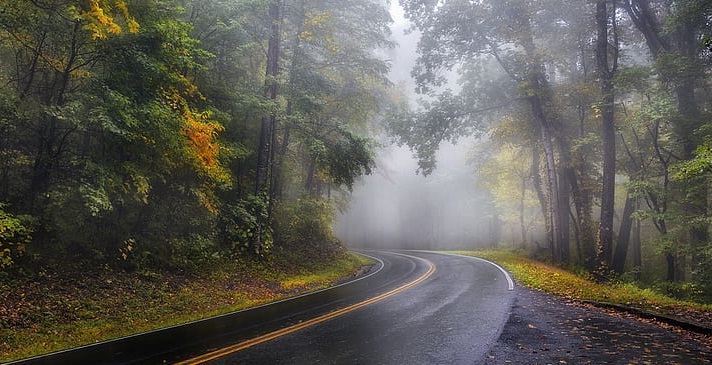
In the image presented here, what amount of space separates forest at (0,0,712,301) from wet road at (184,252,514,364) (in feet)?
19.7

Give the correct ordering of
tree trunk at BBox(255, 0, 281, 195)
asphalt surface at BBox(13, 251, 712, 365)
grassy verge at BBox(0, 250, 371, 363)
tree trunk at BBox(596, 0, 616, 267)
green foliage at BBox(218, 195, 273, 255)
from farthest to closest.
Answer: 1. tree trunk at BBox(255, 0, 281, 195)
2. tree trunk at BBox(596, 0, 616, 267)
3. green foliage at BBox(218, 195, 273, 255)
4. grassy verge at BBox(0, 250, 371, 363)
5. asphalt surface at BBox(13, 251, 712, 365)

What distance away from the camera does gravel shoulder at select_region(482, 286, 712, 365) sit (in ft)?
21.1

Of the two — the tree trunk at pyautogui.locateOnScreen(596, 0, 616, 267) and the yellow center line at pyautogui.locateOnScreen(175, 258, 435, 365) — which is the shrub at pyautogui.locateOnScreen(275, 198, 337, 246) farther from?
the tree trunk at pyautogui.locateOnScreen(596, 0, 616, 267)

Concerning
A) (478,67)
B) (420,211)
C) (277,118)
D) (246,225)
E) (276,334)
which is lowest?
(276,334)

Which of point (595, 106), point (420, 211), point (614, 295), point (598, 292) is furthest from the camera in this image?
point (420, 211)

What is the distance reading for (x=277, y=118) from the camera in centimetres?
1750

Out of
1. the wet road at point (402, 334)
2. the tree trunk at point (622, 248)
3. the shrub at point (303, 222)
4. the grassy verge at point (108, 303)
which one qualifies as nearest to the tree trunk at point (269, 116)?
the shrub at point (303, 222)

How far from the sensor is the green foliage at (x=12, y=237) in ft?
28.2

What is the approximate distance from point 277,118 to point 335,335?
11.2 m

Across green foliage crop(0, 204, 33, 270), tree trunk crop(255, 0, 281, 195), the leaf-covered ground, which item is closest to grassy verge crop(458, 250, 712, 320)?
the leaf-covered ground

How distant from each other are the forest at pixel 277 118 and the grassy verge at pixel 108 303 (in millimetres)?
706

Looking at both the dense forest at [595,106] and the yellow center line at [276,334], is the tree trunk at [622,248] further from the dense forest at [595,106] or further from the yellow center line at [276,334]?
the yellow center line at [276,334]

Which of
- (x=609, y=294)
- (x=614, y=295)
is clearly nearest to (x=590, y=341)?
(x=614, y=295)

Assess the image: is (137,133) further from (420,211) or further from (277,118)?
(420,211)
